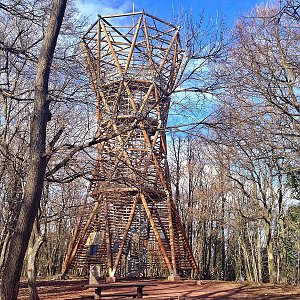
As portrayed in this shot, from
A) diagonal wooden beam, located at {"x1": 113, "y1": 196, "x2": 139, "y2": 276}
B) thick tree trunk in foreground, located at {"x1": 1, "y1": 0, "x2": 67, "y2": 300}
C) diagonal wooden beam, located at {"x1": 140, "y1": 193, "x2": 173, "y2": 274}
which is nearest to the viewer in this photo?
thick tree trunk in foreground, located at {"x1": 1, "y1": 0, "x2": 67, "y2": 300}

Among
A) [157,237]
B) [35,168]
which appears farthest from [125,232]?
[35,168]

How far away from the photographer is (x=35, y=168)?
543 cm

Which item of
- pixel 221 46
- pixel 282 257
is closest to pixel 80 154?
pixel 221 46

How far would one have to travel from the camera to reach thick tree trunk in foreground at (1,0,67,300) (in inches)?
203

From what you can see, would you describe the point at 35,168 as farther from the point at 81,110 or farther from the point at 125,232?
the point at 125,232

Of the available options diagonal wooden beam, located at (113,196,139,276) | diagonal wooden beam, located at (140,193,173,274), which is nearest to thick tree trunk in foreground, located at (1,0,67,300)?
diagonal wooden beam, located at (140,193,173,274)

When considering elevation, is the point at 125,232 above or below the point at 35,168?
below

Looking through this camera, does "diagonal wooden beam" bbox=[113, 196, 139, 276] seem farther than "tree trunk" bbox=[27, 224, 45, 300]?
Yes

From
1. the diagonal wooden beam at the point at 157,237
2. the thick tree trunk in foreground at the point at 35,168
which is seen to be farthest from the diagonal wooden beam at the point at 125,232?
the thick tree trunk in foreground at the point at 35,168

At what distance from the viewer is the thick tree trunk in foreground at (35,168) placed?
515 centimetres

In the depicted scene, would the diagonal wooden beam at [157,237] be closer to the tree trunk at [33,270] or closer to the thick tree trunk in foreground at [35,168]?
the tree trunk at [33,270]

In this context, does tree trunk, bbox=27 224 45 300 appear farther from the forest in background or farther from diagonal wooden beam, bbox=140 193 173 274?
diagonal wooden beam, bbox=140 193 173 274

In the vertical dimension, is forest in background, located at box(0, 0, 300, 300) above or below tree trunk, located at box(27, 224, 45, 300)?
above

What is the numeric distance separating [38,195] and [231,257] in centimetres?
2662
